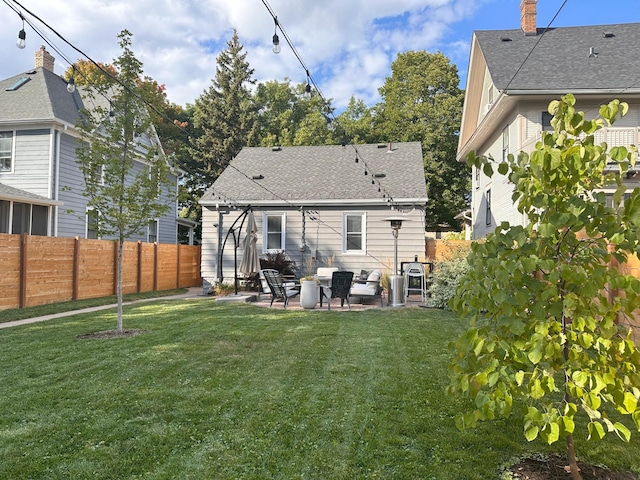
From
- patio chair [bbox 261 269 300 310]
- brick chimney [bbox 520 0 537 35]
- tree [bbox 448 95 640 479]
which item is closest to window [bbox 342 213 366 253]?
patio chair [bbox 261 269 300 310]

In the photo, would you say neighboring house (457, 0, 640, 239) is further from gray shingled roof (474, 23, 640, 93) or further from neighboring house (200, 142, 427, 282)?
neighboring house (200, 142, 427, 282)

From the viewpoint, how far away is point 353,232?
1394 centimetres

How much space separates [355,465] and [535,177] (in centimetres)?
191

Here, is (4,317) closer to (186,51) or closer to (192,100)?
(186,51)

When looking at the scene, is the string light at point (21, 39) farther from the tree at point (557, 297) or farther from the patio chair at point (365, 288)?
the patio chair at point (365, 288)

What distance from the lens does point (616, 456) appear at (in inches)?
107

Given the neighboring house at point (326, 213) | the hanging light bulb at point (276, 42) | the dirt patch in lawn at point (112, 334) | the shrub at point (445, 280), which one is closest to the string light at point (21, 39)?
the hanging light bulb at point (276, 42)

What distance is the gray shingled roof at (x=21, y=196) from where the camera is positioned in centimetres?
1223

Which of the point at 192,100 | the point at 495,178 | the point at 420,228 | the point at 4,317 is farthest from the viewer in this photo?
the point at 192,100

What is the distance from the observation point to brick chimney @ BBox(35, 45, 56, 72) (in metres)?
16.6

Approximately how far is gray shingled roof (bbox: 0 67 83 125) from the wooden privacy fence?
16.4 feet

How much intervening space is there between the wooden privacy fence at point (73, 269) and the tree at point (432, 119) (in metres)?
15.4

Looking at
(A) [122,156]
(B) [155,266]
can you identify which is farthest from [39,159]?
(A) [122,156]

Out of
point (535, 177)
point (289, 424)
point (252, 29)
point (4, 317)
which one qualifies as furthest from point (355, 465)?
point (4, 317)
